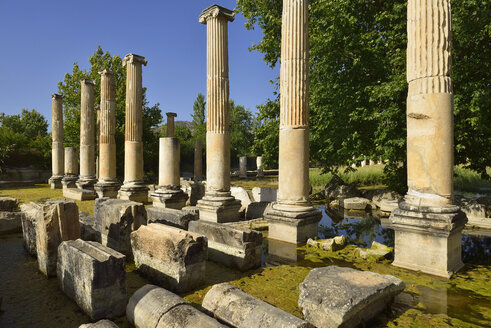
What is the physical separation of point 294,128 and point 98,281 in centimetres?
538

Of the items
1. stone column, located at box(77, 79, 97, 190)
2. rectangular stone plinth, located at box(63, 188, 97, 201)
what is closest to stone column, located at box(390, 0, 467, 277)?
rectangular stone plinth, located at box(63, 188, 97, 201)

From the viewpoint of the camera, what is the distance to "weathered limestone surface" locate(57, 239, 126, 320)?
363cm

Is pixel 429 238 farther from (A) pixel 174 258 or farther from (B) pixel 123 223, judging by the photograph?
(B) pixel 123 223

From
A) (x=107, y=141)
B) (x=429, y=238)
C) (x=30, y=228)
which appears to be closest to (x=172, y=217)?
(x=30, y=228)

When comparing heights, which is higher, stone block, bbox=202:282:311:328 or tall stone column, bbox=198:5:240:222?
tall stone column, bbox=198:5:240:222

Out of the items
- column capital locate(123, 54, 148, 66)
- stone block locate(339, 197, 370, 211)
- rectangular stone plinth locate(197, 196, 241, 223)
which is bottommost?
stone block locate(339, 197, 370, 211)

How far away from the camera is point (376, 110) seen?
1046 cm

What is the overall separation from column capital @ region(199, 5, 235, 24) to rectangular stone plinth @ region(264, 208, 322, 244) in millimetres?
6194

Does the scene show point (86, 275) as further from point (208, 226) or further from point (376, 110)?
point (376, 110)

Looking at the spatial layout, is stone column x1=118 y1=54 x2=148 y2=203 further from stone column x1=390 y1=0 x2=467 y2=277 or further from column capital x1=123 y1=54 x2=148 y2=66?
stone column x1=390 y1=0 x2=467 y2=277

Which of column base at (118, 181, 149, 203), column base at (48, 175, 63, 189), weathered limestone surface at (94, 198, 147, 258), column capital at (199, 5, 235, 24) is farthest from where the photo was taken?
column base at (48, 175, 63, 189)

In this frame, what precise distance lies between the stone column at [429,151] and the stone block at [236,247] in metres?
2.60

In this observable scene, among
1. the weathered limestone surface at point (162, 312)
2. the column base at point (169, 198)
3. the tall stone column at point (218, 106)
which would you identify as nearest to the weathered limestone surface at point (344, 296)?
the weathered limestone surface at point (162, 312)

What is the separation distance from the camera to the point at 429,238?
5148mm
